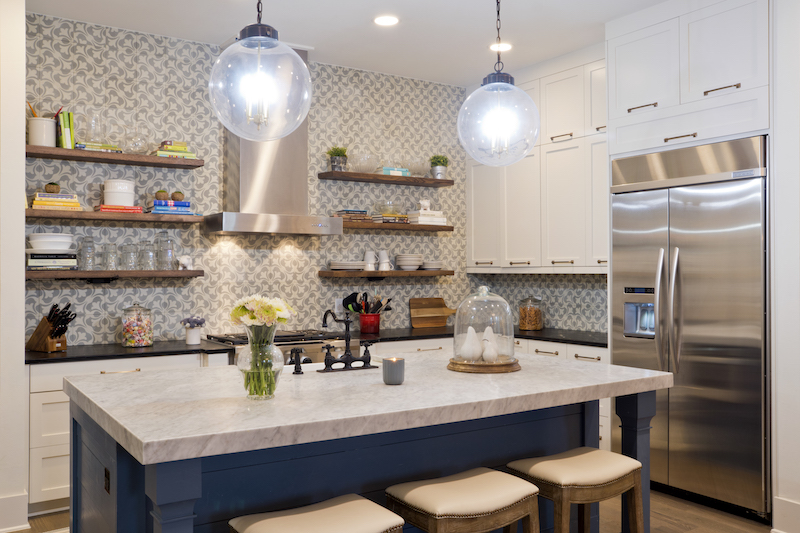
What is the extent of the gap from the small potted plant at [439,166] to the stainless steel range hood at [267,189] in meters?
1.13

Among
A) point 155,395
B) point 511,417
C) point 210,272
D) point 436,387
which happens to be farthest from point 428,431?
point 210,272

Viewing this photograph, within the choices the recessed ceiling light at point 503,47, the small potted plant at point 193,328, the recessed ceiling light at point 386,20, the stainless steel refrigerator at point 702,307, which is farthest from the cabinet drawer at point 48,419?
the recessed ceiling light at point 503,47

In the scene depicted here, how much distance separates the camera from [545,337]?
4703 millimetres

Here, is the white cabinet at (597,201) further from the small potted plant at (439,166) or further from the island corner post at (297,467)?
the island corner post at (297,467)

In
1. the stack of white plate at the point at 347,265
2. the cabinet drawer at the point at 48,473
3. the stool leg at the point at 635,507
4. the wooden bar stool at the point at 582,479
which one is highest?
the stack of white plate at the point at 347,265

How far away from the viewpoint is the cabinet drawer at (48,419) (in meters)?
3.52

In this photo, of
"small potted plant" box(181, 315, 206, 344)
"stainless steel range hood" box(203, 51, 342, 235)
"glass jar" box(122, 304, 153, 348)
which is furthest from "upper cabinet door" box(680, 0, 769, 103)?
"glass jar" box(122, 304, 153, 348)

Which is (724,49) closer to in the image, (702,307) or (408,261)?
(702,307)

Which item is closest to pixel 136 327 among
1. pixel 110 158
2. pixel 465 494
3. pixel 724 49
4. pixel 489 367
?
pixel 110 158

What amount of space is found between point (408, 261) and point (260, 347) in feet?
10.9

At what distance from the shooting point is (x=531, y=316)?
207 inches

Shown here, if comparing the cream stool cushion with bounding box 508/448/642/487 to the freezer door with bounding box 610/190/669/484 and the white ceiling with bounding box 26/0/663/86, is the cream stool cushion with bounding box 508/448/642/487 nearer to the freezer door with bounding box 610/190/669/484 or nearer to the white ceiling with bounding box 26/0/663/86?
the freezer door with bounding box 610/190/669/484

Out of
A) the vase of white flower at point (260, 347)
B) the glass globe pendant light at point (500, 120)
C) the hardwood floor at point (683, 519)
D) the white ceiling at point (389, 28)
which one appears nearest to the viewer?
the vase of white flower at point (260, 347)

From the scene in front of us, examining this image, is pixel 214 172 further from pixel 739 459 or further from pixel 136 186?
pixel 739 459
